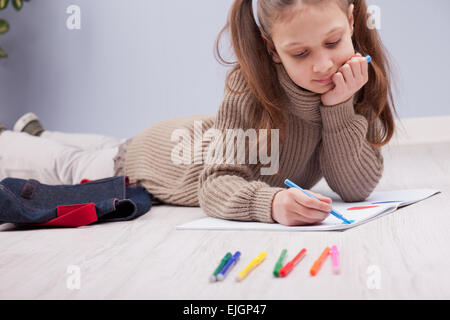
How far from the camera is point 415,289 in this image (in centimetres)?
53

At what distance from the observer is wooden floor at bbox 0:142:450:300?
0.55 metres

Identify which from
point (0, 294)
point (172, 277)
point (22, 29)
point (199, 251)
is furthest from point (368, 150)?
point (22, 29)

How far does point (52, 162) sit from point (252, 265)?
0.99m

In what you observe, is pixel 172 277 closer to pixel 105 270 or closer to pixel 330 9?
pixel 105 270

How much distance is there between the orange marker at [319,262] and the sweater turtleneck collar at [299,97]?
35 centimetres

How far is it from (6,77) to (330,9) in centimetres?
207

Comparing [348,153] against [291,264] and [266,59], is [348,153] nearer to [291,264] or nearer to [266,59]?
[266,59]

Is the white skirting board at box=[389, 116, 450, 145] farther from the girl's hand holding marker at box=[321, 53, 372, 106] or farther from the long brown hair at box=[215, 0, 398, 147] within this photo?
the girl's hand holding marker at box=[321, 53, 372, 106]

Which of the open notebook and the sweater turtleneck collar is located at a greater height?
the sweater turtleneck collar

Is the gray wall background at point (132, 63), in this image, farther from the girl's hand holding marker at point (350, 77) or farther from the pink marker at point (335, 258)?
the pink marker at point (335, 258)

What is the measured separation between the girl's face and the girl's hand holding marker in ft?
0.03

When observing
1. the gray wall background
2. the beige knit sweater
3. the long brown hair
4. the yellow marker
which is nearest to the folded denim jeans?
the beige knit sweater

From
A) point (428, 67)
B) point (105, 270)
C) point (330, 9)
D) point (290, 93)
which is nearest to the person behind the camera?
point (105, 270)

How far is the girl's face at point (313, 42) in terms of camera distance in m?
0.83
